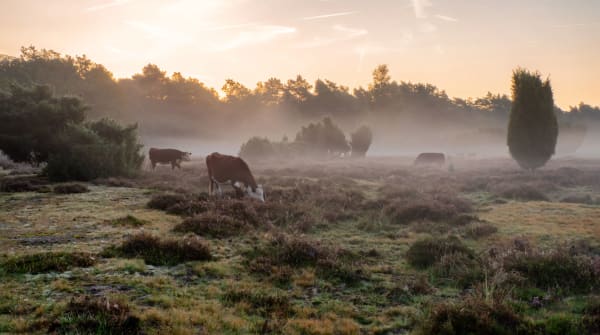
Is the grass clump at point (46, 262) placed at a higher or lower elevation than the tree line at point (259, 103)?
lower

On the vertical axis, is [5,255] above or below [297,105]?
below

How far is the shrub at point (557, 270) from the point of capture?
6750mm

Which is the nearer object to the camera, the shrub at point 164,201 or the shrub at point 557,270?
the shrub at point 557,270

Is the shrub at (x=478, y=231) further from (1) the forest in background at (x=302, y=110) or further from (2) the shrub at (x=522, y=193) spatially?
(1) the forest in background at (x=302, y=110)

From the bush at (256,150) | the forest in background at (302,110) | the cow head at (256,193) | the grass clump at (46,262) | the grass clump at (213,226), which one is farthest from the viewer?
the forest in background at (302,110)

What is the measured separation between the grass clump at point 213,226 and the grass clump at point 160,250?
1920 mm

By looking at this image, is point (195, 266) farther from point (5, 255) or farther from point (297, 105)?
point (297, 105)

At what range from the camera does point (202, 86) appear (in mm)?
94250

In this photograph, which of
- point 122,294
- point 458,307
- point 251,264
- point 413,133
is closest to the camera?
point 458,307

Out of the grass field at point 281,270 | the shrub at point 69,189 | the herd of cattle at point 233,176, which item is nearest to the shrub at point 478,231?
the grass field at point 281,270

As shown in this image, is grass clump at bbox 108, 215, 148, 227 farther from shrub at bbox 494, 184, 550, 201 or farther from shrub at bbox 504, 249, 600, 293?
shrub at bbox 494, 184, 550, 201

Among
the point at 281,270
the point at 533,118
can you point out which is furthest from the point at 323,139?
the point at 281,270

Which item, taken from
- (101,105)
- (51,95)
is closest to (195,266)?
(51,95)

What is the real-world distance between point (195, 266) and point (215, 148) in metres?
90.1
